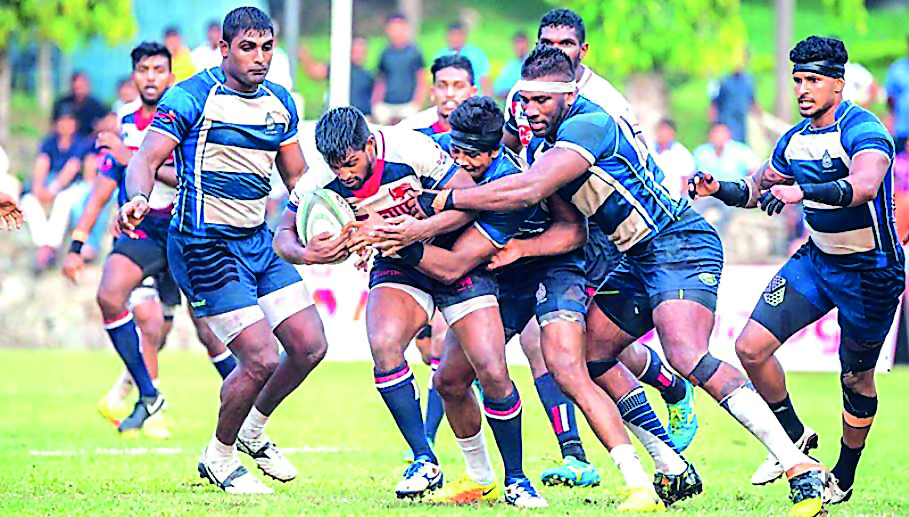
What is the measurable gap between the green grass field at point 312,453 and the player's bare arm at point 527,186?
1.57 metres

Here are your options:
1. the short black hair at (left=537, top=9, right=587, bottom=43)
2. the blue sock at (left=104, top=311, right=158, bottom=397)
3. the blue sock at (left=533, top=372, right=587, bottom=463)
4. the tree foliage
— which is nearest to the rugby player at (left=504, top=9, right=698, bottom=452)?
the short black hair at (left=537, top=9, right=587, bottom=43)

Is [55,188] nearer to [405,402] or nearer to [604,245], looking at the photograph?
[604,245]

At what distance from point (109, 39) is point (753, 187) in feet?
59.9

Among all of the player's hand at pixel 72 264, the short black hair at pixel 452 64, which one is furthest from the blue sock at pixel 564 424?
the player's hand at pixel 72 264

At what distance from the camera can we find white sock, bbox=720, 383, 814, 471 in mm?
8820

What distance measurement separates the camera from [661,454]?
9.51 m

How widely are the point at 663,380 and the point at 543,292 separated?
5.13 feet

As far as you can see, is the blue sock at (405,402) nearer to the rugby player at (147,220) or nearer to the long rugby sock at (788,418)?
the long rugby sock at (788,418)

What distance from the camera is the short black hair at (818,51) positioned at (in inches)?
365

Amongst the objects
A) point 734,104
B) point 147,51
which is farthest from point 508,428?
point 734,104

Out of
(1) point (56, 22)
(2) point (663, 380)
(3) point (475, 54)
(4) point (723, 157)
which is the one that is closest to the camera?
(2) point (663, 380)

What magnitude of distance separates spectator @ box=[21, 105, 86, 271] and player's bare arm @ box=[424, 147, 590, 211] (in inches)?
500

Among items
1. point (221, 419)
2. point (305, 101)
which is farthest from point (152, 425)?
point (305, 101)

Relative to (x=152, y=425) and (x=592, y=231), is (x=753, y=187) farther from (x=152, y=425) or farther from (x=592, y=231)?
(x=152, y=425)
